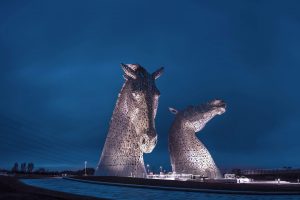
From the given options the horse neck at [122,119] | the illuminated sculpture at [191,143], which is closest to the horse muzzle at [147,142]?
the horse neck at [122,119]

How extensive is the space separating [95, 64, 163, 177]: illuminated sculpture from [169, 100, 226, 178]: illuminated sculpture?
3.92 meters

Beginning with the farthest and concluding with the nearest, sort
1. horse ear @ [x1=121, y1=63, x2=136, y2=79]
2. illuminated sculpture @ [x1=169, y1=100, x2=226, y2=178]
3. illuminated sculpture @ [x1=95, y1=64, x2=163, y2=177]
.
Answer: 1. illuminated sculpture @ [x1=169, y1=100, x2=226, y2=178]
2. horse ear @ [x1=121, y1=63, x2=136, y2=79]
3. illuminated sculpture @ [x1=95, y1=64, x2=163, y2=177]

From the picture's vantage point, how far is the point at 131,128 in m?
24.8

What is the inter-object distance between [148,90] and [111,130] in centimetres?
348

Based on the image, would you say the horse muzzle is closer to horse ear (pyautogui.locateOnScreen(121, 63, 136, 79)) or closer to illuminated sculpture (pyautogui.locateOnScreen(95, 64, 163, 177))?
illuminated sculpture (pyautogui.locateOnScreen(95, 64, 163, 177))

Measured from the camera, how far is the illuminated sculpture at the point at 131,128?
24.3m

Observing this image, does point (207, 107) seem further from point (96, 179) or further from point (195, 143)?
point (96, 179)

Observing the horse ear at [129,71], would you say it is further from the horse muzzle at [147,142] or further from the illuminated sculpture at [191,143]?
the illuminated sculpture at [191,143]

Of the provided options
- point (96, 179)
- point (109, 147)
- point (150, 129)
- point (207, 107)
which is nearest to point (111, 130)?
point (109, 147)

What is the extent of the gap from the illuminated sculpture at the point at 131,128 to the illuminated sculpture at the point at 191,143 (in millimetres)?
3920

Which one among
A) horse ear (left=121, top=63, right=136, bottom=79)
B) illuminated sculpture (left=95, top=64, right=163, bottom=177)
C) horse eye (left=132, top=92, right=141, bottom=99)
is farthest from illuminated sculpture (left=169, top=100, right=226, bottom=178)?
horse ear (left=121, top=63, right=136, bottom=79)

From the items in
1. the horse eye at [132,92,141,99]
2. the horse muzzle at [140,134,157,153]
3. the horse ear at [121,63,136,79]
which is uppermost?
the horse ear at [121,63,136,79]

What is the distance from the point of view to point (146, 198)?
39.8 feet

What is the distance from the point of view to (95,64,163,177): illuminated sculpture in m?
24.3
